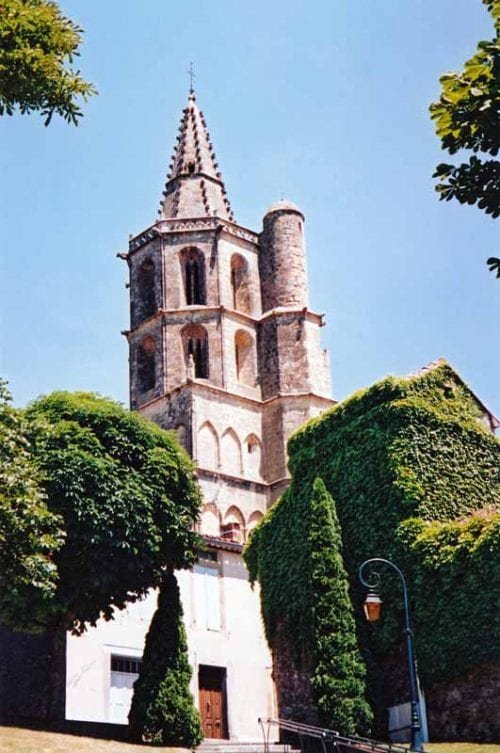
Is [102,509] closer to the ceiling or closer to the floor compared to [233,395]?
closer to the floor

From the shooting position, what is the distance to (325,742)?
975 inches

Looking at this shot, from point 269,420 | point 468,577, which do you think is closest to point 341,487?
point 468,577

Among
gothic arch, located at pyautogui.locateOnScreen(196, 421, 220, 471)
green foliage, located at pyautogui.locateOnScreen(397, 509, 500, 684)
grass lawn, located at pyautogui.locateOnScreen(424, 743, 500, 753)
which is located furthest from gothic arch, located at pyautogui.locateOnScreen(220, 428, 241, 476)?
grass lawn, located at pyautogui.locateOnScreen(424, 743, 500, 753)

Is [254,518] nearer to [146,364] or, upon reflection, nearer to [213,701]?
[146,364]

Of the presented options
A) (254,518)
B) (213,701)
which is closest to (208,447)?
(254,518)

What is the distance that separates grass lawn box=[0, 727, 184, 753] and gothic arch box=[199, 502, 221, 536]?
29.7 metres

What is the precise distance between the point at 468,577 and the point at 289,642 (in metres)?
6.43

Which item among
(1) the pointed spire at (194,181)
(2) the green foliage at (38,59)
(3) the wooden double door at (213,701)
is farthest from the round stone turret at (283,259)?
(2) the green foliage at (38,59)

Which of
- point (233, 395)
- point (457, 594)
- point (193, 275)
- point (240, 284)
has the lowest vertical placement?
point (457, 594)

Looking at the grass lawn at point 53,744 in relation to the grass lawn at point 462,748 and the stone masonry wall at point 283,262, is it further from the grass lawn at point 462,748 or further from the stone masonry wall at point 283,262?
the stone masonry wall at point 283,262

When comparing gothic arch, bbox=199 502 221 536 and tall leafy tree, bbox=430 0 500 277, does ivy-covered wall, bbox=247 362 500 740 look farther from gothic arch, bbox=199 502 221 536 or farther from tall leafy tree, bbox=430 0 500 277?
gothic arch, bbox=199 502 221 536

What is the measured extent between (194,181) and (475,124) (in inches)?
2321

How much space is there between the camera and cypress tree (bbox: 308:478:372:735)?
25.5 m

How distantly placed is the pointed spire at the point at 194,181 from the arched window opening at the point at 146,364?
8683 millimetres
